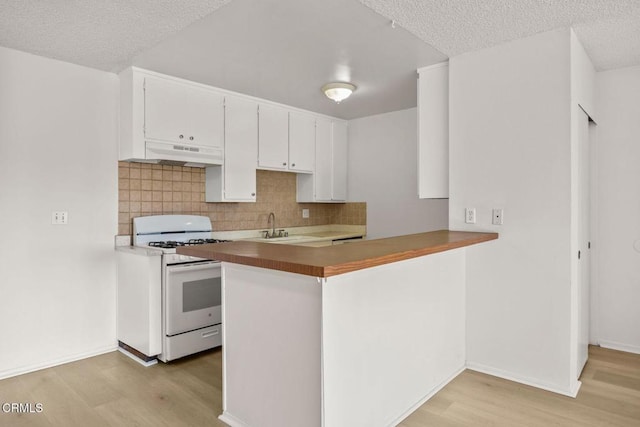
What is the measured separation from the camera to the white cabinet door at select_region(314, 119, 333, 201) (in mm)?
4871

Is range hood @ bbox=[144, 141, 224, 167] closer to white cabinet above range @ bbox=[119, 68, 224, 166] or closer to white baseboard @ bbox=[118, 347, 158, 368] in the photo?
white cabinet above range @ bbox=[119, 68, 224, 166]

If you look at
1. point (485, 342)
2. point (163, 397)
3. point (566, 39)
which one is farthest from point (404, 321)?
point (566, 39)

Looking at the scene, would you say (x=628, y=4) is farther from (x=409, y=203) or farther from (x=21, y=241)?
(x=21, y=241)

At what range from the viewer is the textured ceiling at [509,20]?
222 cm

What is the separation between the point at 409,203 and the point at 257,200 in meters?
1.76

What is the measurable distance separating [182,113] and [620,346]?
4224mm

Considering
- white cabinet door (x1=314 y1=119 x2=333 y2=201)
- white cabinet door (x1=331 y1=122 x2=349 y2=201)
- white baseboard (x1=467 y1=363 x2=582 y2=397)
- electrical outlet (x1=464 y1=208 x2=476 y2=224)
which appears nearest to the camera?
white baseboard (x1=467 y1=363 x2=582 y2=397)

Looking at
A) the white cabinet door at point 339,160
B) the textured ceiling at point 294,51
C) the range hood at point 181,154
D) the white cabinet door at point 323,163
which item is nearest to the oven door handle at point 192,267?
the range hood at point 181,154

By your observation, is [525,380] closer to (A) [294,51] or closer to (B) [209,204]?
(A) [294,51]

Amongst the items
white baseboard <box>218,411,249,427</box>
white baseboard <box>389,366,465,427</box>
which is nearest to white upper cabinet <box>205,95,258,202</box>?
white baseboard <box>218,411,249,427</box>

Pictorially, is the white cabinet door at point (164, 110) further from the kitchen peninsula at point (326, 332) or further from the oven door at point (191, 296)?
the kitchen peninsula at point (326, 332)

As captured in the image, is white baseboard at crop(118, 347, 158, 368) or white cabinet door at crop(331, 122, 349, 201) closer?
white baseboard at crop(118, 347, 158, 368)

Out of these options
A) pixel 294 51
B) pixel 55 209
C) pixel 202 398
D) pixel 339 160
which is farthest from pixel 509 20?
pixel 55 209

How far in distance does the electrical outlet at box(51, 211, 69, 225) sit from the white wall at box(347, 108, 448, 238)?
3222 mm
